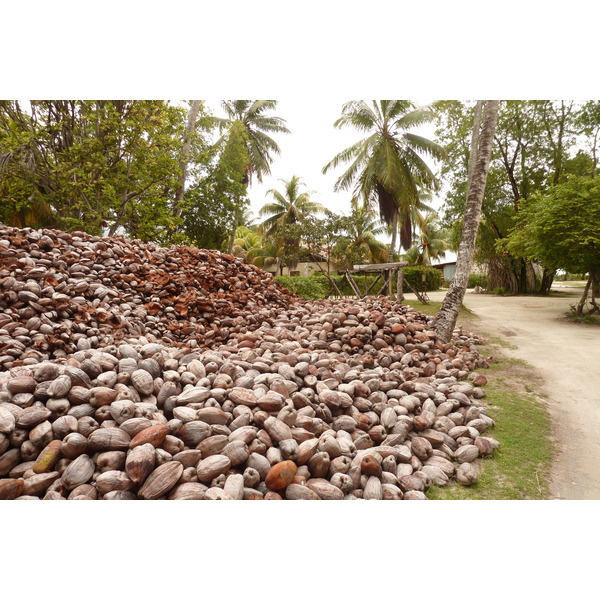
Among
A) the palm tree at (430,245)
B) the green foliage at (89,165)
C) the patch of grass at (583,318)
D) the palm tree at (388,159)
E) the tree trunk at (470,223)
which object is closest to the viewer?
the tree trunk at (470,223)

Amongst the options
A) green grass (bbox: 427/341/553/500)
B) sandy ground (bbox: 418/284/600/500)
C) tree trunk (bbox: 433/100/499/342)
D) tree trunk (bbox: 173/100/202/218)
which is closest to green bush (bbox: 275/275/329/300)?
tree trunk (bbox: 173/100/202/218)

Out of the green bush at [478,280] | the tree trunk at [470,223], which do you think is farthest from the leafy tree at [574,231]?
the green bush at [478,280]

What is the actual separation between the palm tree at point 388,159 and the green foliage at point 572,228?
5.60 metres

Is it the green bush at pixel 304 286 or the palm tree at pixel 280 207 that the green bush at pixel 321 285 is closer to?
the green bush at pixel 304 286

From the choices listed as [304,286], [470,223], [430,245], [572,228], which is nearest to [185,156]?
[304,286]

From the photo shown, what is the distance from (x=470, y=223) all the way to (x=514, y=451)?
255 cm

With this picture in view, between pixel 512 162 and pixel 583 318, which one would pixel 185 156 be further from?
pixel 512 162

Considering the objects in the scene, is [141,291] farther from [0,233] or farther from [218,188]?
[218,188]

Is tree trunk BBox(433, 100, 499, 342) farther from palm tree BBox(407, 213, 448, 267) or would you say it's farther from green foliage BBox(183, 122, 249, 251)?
palm tree BBox(407, 213, 448, 267)

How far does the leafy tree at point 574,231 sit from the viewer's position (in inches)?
153

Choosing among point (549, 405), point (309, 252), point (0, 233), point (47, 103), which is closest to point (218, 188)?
point (309, 252)

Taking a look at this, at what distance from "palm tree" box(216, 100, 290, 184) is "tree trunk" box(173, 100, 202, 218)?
4.80 feet

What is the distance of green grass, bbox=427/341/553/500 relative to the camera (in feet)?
5.52

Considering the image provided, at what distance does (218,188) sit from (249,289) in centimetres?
460
